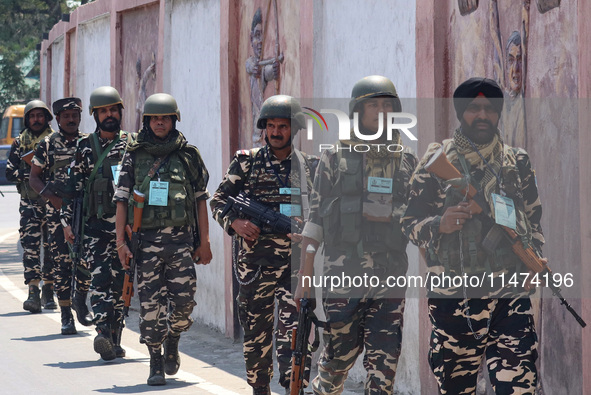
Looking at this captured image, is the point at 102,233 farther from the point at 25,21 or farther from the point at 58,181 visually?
the point at 25,21

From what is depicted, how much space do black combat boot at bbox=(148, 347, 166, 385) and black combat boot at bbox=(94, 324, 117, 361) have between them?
3.14 ft

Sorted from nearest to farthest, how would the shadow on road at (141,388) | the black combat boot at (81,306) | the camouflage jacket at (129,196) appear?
the shadow on road at (141,388)
the camouflage jacket at (129,196)
the black combat boot at (81,306)

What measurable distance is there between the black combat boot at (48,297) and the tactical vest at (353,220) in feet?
23.2

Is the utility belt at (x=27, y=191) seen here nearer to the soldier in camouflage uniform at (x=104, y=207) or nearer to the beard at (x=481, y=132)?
the soldier in camouflage uniform at (x=104, y=207)

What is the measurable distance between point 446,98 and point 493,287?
2369 millimetres

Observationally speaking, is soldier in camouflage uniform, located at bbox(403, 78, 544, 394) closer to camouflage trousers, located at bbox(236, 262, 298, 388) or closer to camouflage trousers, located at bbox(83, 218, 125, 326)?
Answer: camouflage trousers, located at bbox(236, 262, 298, 388)

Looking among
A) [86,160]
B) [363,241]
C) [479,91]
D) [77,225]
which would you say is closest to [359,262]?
[363,241]

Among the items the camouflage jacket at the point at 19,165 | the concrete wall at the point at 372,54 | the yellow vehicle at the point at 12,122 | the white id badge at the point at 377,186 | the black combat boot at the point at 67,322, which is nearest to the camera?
the white id badge at the point at 377,186

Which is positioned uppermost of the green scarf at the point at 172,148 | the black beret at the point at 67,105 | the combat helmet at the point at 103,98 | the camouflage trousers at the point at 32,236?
the black beret at the point at 67,105

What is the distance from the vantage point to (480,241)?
17.2 ft

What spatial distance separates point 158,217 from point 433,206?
314cm

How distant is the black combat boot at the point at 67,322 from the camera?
34.8ft

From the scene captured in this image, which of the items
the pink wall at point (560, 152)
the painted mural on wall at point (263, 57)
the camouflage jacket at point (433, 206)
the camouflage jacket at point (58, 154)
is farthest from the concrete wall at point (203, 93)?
the camouflage jacket at point (433, 206)

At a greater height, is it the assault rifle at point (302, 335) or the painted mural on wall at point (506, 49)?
the painted mural on wall at point (506, 49)
